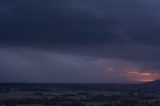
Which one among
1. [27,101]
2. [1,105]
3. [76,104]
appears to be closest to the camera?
[1,105]

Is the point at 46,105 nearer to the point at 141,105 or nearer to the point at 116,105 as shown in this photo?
the point at 116,105

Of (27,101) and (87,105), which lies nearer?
(87,105)

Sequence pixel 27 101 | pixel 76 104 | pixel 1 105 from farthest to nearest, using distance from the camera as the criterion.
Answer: pixel 27 101 < pixel 76 104 < pixel 1 105

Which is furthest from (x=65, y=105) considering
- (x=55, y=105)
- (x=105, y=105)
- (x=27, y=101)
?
(x=27, y=101)

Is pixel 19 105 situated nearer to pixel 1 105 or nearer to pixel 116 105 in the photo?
pixel 1 105

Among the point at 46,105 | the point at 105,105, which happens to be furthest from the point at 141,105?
the point at 46,105

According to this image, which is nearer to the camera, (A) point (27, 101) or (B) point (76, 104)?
(B) point (76, 104)

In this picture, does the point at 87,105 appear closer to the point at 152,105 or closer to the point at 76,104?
the point at 76,104
